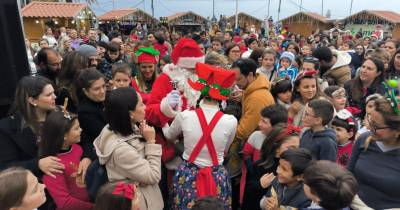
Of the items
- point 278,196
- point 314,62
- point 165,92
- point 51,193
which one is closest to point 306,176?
point 278,196

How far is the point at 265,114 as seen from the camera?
2.91 meters

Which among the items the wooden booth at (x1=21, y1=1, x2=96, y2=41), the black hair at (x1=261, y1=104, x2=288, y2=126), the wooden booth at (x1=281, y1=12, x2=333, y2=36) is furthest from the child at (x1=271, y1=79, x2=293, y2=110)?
the wooden booth at (x1=281, y1=12, x2=333, y2=36)

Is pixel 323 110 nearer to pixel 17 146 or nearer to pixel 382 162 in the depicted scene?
pixel 382 162

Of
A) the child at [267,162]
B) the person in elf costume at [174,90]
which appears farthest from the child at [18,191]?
the child at [267,162]

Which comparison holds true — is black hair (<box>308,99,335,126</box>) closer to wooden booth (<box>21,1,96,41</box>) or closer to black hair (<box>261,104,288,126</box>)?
black hair (<box>261,104,288,126</box>)

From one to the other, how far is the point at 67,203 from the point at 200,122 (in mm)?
1123

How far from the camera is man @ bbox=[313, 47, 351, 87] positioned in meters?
5.01

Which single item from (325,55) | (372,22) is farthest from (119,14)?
(325,55)

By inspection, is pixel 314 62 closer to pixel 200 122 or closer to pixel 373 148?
pixel 373 148

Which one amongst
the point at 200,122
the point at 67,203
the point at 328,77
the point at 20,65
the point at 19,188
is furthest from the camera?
the point at 328,77

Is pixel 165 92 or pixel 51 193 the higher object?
pixel 165 92

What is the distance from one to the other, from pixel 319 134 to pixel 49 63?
3.07m

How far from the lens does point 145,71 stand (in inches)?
142

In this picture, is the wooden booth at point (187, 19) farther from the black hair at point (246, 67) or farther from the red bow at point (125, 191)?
the red bow at point (125, 191)
